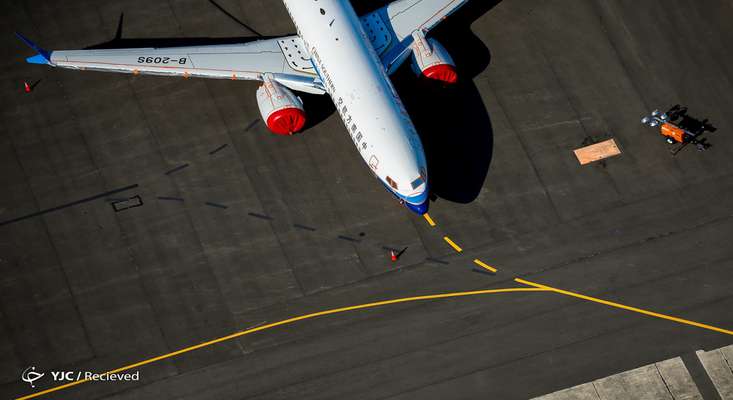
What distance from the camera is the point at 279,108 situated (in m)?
53.5

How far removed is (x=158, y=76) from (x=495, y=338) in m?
30.8

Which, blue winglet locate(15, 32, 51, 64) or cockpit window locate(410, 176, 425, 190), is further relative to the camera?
blue winglet locate(15, 32, 51, 64)

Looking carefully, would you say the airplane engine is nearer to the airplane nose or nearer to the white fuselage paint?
the white fuselage paint

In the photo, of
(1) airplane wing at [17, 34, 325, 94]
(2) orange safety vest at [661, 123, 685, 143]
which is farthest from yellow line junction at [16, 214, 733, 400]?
(1) airplane wing at [17, 34, 325, 94]

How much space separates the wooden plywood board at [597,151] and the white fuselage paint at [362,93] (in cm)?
1253

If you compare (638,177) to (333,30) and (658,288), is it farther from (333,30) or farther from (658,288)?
(333,30)

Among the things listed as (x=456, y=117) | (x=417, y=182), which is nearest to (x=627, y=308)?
(x=417, y=182)

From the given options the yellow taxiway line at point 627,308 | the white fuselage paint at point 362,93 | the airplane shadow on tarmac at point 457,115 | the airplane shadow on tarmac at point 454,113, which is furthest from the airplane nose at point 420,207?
the yellow taxiway line at point 627,308

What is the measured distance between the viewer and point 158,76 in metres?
58.4

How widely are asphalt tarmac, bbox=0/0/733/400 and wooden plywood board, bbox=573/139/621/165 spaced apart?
60 centimetres

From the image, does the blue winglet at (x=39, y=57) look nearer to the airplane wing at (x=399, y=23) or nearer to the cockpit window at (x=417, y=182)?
the airplane wing at (x=399, y=23)

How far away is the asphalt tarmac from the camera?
50500 millimetres

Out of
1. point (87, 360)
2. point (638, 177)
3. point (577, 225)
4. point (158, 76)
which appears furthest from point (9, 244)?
point (638, 177)

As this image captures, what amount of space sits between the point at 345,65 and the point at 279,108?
5.54 m
